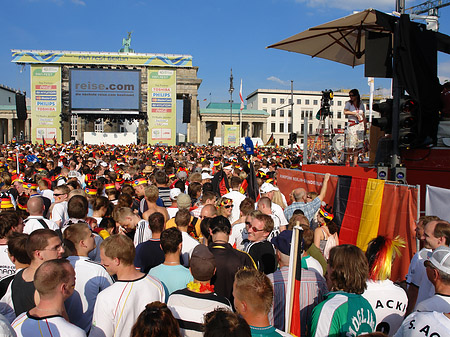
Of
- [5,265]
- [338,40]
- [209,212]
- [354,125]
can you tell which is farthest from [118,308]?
[338,40]

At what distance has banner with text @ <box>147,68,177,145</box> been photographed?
51.0 meters

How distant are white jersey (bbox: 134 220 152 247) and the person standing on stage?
5.58 m

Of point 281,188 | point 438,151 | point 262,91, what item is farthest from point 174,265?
point 262,91

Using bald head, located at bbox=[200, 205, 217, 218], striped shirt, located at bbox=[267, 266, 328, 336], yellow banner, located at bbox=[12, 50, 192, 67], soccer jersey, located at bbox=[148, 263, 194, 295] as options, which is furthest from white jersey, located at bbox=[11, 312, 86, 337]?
yellow banner, located at bbox=[12, 50, 192, 67]

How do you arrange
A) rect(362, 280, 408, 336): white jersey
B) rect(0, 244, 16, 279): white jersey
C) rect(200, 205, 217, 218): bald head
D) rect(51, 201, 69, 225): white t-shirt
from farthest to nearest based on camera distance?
rect(51, 201, 69, 225): white t-shirt < rect(200, 205, 217, 218): bald head < rect(0, 244, 16, 279): white jersey < rect(362, 280, 408, 336): white jersey

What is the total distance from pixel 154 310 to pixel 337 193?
545cm

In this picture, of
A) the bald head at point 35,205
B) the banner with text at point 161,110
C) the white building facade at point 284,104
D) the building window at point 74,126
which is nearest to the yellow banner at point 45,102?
the building window at point 74,126

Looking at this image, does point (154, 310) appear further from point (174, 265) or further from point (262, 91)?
point (262, 91)

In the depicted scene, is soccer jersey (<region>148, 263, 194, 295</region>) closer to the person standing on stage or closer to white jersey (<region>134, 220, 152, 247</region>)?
white jersey (<region>134, 220, 152, 247</region>)

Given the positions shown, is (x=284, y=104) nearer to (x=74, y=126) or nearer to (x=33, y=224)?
(x=74, y=126)

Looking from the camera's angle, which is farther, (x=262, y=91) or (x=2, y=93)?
(x=262, y=91)

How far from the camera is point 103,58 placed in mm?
53281

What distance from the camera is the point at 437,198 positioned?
5.20 m

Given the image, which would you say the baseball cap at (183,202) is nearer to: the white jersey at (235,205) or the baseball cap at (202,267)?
the white jersey at (235,205)
